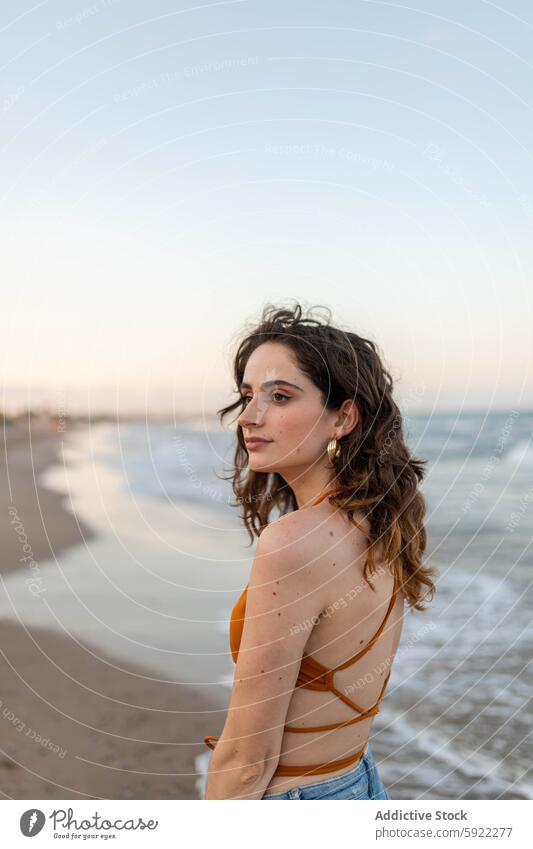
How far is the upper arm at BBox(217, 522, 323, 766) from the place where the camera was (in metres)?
2.09

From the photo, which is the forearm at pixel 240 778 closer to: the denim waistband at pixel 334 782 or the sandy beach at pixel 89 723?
the denim waistband at pixel 334 782

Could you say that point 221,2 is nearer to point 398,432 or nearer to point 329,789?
point 398,432

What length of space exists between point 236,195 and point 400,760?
3.74 m

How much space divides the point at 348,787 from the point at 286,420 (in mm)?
1061

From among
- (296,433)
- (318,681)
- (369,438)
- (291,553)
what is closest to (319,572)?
(291,553)

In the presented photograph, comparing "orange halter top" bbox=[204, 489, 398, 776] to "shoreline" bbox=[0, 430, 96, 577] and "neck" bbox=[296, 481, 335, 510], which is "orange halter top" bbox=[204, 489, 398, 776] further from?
"shoreline" bbox=[0, 430, 96, 577]

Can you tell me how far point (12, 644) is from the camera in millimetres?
7297

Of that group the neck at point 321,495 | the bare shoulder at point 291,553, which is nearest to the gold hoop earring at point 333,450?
the neck at point 321,495

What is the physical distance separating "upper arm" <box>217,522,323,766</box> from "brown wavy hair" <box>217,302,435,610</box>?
15.2 inches

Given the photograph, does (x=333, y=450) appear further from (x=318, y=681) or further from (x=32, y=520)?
(x=32, y=520)

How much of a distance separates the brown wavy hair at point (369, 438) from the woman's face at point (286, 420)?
Answer: 0.14 feet

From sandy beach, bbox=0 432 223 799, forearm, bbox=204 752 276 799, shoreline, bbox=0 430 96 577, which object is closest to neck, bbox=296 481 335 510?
forearm, bbox=204 752 276 799

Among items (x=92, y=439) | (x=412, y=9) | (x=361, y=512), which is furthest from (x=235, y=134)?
(x=92, y=439)

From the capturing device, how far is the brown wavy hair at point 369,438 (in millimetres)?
2539
